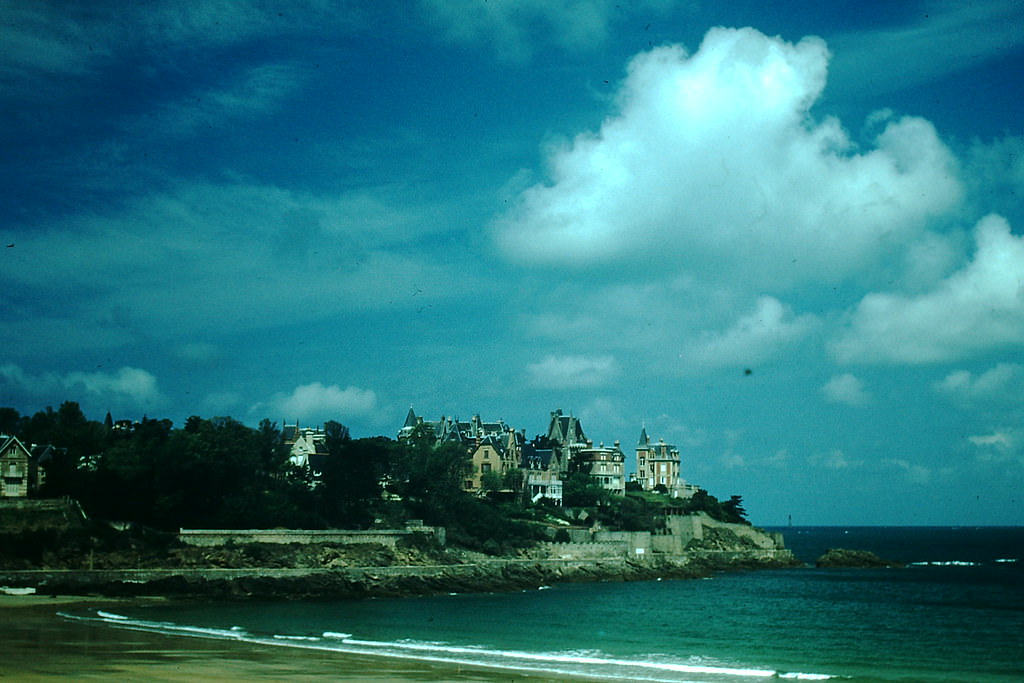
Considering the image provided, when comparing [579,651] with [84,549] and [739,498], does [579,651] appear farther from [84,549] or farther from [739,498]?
[739,498]

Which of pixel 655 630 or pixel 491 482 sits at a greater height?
pixel 491 482

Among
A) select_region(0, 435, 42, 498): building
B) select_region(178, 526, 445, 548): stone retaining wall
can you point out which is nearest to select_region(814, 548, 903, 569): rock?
select_region(178, 526, 445, 548): stone retaining wall

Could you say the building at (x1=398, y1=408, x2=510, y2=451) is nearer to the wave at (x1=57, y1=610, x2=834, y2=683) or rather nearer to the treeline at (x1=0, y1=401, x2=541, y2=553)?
the treeline at (x1=0, y1=401, x2=541, y2=553)

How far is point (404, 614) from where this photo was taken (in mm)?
48000

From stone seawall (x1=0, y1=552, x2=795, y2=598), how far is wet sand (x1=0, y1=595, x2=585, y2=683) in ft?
40.8

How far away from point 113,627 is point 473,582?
109 feet

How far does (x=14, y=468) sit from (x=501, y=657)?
40491 mm

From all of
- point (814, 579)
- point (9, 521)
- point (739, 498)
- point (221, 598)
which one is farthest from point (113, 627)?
point (739, 498)

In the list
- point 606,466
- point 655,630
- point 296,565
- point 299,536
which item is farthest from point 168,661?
point 606,466

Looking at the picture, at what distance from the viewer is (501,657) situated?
33.6 meters

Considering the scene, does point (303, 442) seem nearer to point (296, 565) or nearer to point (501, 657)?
point (296, 565)

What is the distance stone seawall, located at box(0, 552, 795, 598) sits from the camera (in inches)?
1873

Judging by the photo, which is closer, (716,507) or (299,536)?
(299,536)

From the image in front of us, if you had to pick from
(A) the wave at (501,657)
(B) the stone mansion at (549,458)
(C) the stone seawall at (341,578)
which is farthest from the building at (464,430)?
(A) the wave at (501,657)
